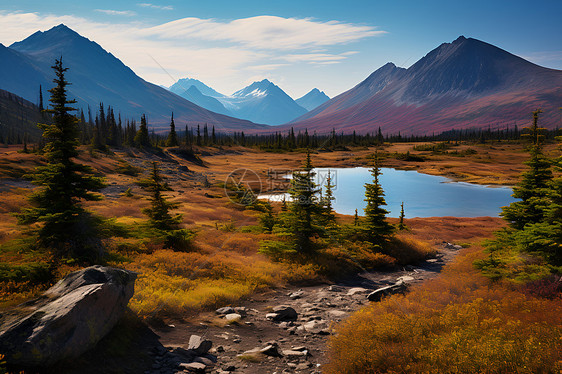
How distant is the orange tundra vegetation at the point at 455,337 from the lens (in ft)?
22.9

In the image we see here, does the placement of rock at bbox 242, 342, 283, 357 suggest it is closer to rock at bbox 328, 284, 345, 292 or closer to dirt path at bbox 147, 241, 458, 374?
dirt path at bbox 147, 241, 458, 374

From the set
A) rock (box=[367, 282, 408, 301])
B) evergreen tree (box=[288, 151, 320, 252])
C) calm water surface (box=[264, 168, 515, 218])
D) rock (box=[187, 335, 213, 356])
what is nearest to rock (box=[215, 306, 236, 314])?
rock (box=[187, 335, 213, 356])

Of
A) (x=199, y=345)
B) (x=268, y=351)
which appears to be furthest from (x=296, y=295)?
(x=199, y=345)

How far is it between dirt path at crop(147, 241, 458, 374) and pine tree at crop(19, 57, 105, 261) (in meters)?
6.99

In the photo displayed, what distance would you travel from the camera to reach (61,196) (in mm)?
14484

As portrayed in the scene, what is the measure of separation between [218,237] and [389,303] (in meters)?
17.1

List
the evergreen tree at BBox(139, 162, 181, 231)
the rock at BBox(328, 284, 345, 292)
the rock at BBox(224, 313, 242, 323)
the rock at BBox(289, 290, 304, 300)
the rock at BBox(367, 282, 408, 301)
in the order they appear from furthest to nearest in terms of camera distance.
→ the evergreen tree at BBox(139, 162, 181, 231), the rock at BBox(328, 284, 345, 292), the rock at BBox(289, 290, 304, 300), the rock at BBox(367, 282, 408, 301), the rock at BBox(224, 313, 242, 323)

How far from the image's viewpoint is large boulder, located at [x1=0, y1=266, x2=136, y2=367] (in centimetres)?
703

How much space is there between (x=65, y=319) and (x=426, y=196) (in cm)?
7759

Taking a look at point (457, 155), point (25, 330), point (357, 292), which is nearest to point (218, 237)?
point (357, 292)

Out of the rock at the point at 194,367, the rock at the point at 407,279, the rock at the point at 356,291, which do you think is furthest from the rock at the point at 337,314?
the rock at the point at 407,279

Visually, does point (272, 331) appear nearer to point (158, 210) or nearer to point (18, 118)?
point (158, 210)

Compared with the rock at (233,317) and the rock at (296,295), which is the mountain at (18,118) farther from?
the rock at (233,317)

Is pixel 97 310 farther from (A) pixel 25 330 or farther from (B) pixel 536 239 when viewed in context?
(B) pixel 536 239
